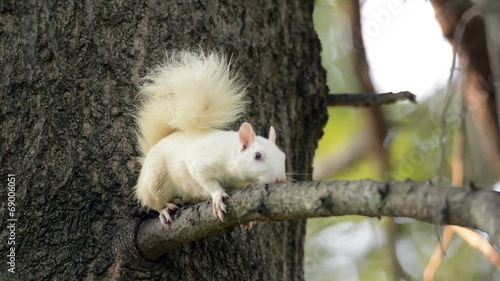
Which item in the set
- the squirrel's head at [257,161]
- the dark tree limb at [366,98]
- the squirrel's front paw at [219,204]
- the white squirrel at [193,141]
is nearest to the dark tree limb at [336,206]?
the squirrel's front paw at [219,204]

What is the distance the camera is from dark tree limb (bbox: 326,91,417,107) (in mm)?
2807

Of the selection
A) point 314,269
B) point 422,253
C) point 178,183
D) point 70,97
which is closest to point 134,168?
point 178,183

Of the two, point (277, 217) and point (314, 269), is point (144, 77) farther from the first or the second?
point (314, 269)

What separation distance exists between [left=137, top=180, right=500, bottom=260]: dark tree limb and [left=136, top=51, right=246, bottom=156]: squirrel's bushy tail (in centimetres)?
32

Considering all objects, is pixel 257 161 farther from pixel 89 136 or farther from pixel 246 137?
pixel 89 136

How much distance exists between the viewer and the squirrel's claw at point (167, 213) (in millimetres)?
2004

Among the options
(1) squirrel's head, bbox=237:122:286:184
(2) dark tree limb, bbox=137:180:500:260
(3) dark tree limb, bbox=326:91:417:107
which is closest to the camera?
(2) dark tree limb, bbox=137:180:500:260

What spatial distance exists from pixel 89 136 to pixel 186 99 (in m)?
0.31

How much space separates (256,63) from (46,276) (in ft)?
3.37

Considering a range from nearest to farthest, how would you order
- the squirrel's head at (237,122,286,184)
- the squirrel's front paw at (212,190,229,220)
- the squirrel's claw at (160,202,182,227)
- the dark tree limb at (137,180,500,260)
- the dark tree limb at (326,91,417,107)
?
the dark tree limb at (137,180,500,260) < the squirrel's front paw at (212,190,229,220) < the squirrel's claw at (160,202,182,227) < the squirrel's head at (237,122,286,184) < the dark tree limb at (326,91,417,107)

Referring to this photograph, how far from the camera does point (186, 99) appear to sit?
218cm

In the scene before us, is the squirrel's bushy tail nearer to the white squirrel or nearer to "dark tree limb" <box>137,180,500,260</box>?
the white squirrel

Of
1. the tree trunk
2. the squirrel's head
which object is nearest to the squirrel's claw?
the tree trunk

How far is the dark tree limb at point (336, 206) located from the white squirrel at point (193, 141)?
0.12 meters
